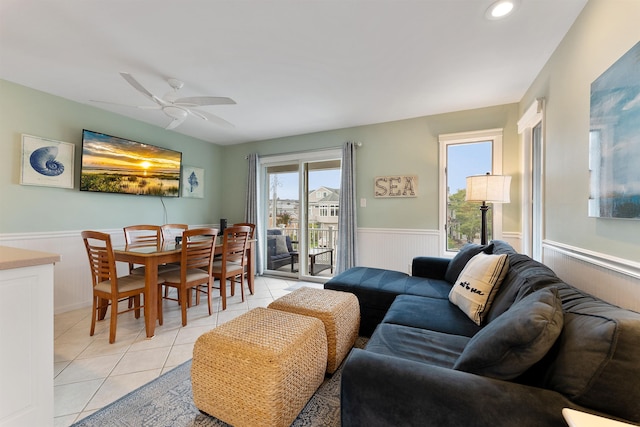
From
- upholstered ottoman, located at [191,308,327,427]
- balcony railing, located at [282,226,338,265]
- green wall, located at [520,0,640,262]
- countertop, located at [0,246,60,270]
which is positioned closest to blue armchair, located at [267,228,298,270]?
balcony railing, located at [282,226,338,265]

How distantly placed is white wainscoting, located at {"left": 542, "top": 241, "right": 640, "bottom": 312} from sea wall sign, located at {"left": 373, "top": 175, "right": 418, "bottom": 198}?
181cm

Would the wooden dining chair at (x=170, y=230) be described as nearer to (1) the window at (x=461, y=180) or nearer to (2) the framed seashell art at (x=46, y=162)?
(2) the framed seashell art at (x=46, y=162)

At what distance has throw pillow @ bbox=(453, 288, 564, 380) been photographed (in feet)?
2.67

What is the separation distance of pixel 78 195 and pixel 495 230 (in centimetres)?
508

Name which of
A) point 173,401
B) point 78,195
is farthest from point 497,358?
point 78,195

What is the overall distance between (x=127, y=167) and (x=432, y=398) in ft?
13.5

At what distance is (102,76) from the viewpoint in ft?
8.13

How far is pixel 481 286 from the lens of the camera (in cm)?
165

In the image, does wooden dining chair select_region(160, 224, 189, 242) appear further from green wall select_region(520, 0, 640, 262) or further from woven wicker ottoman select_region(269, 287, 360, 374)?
green wall select_region(520, 0, 640, 262)

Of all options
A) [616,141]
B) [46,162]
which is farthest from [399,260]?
[46,162]

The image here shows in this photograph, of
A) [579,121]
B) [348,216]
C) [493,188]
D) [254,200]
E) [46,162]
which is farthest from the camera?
[254,200]

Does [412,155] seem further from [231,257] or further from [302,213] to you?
[231,257]

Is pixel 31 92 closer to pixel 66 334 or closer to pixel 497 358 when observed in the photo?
pixel 66 334

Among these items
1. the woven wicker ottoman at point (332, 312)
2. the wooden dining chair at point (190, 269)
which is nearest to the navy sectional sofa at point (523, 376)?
the woven wicker ottoman at point (332, 312)
